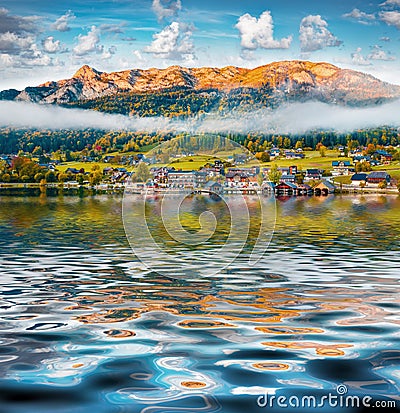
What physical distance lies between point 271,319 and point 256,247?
751 inches

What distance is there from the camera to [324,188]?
170750 millimetres

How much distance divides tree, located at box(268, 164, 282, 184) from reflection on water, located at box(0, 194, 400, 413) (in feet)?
463

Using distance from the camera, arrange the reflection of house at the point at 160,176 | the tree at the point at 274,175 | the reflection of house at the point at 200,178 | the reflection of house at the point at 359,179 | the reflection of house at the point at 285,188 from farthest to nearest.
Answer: the reflection of house at the point at 359,179, the tree at the point at 274,175, the reflection of house at the point at 285,188, the reflection of house at the point at 200,178, the reflection of house at the point at 160,176

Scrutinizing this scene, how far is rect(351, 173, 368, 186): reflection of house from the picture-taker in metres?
183

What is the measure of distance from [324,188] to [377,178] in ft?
68.6

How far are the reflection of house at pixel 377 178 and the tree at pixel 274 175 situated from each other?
23.1 meters

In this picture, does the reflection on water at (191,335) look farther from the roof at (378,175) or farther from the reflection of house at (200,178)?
the roof at (378,175)

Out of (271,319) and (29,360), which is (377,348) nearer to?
(271,319)

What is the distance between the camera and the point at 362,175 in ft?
623

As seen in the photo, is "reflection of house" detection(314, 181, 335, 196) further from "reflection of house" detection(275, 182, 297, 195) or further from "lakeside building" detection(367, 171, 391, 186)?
"lakeside building" detection(367, 171, 391, 186)

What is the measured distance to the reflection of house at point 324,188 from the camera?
167875 mm

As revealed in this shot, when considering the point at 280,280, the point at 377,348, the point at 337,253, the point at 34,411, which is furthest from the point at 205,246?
the point at 34,411

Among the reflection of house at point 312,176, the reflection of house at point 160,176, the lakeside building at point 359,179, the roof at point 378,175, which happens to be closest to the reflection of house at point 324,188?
the reflection of house at point 312,176

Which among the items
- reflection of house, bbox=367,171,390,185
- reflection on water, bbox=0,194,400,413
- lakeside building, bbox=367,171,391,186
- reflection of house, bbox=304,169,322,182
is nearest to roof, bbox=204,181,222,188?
reflection on water, bbox=0,194,400,413
